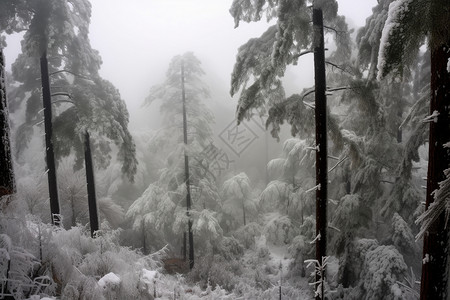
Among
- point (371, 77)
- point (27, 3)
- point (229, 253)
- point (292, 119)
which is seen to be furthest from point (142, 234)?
point (371, 77)

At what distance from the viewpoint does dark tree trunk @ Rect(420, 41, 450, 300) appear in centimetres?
381

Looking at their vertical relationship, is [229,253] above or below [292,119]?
below

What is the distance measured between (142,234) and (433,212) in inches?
656

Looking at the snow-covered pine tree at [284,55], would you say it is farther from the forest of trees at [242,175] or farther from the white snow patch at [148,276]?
the white snow patch at [148,276]

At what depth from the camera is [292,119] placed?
18.7ft

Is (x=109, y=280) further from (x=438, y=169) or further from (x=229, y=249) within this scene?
(x=229, y=249)

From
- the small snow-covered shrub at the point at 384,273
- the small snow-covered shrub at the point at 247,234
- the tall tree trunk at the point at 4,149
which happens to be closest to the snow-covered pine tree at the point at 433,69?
the small snow-covered shrub at the point at 384,273

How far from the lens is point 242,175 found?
18359 mm

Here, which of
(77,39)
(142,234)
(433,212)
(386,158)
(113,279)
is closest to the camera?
(433,212)

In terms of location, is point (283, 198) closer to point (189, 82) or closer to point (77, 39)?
point (189, 82)

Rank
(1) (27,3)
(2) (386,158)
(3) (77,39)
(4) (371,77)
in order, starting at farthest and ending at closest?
1. (2) (386,158)
2. (3) (77,39)
3. (1) (27,3)
4. (4) (371,77)

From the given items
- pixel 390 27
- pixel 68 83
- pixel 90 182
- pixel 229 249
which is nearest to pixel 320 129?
pixel 390 27

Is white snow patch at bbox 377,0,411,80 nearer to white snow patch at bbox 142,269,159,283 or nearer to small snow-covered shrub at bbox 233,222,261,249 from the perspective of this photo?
white snow patch at bbox 142,269,159,283

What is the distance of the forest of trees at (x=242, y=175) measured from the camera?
4105 millimetres
